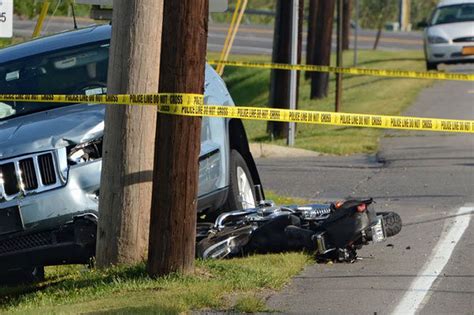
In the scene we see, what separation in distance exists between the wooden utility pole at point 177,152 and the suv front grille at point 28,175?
38.0 inches

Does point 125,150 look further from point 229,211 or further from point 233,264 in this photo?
point 229,211

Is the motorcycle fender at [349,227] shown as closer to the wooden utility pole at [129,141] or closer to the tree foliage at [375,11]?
the wooden utility pole at [129,141]

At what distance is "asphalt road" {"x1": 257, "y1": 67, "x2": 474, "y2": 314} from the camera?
7.39 metres

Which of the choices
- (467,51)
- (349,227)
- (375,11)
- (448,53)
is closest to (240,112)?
(349,227)

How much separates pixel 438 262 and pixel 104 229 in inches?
93.3

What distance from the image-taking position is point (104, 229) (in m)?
8.35

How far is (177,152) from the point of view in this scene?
7.76 meters

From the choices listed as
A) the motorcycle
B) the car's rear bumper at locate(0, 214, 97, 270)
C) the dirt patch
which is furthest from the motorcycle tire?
the dirt patch

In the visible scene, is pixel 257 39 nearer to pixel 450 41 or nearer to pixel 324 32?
pixel 450 41

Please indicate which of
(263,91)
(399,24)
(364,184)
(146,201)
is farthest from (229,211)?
(399,24)

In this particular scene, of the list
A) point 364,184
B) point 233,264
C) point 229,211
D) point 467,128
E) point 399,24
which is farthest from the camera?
point 399,24

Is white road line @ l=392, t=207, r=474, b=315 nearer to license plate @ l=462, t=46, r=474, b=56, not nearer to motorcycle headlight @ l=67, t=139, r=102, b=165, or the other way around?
motorcycle headlight @ l=67, t=139, r=102, b=165

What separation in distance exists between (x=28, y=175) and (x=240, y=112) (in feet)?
5.08

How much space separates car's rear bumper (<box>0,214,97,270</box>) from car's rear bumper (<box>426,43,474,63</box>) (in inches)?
798
